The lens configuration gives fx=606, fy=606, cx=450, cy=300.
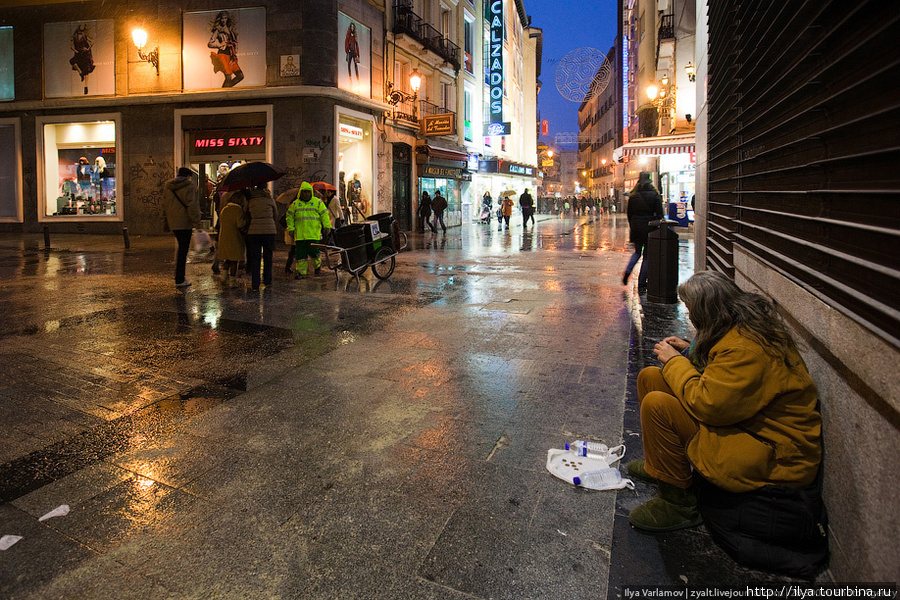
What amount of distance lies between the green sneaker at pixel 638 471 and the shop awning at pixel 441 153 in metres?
24.3

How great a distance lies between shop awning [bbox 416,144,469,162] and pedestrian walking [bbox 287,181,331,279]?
16.1m

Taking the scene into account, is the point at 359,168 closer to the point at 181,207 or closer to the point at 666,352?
the point at 181,207

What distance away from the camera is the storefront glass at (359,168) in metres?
22.1

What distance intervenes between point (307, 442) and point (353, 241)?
7.02 meters

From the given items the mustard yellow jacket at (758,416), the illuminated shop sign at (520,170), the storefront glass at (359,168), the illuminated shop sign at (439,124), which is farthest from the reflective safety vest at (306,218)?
the illuminated shop sign at (520,170)

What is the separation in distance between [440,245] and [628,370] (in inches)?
565

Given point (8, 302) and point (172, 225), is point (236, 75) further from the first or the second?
point (8, 302)

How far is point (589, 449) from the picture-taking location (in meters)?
3.51

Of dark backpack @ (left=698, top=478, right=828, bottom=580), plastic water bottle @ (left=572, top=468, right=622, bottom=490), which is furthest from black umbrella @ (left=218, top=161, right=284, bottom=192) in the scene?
dark backpack @ (left=698, top=478, right=828, bottom=580)

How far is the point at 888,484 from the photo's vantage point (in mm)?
1804

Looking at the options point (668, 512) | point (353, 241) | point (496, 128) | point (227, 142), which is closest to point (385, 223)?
point (353, 241)

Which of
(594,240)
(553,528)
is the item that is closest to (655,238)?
(553,528)

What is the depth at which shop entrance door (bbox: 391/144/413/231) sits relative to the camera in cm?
2483

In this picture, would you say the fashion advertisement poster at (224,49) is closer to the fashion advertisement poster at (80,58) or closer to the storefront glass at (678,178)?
the fashion advertisement poster at (80,58)
